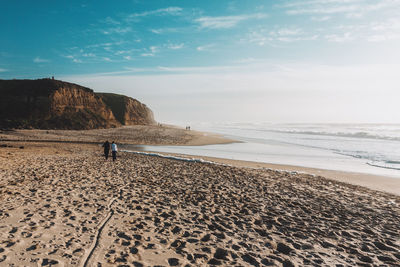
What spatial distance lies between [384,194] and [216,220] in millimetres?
10017

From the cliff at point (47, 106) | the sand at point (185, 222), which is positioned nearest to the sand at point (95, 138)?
the cliff at point (47, 106)

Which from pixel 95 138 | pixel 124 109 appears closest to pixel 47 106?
pixel 95 138

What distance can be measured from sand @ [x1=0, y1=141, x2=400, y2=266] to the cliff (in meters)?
41.6

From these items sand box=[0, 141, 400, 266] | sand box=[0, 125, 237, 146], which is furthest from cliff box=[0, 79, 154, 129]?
sand box=[0, 141, 400, 266]

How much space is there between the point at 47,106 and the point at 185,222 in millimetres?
53377

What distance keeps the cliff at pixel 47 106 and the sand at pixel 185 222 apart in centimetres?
4160

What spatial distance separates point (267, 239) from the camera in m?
5.97

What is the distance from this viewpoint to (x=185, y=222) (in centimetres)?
669

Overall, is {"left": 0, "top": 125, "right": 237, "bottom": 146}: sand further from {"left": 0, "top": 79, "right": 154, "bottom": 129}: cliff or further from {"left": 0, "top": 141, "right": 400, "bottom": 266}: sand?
{"left": 0, "top": 141, "right": 400, "bottom": 266}: sand

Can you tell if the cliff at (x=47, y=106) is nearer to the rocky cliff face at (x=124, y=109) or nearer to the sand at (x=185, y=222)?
the rocky cliff face at (x=124, y=109)

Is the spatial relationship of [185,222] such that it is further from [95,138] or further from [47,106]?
[47,106]

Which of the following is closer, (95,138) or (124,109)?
(95,138)

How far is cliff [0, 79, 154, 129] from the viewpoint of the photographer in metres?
44.8

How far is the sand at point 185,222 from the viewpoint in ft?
16.0
